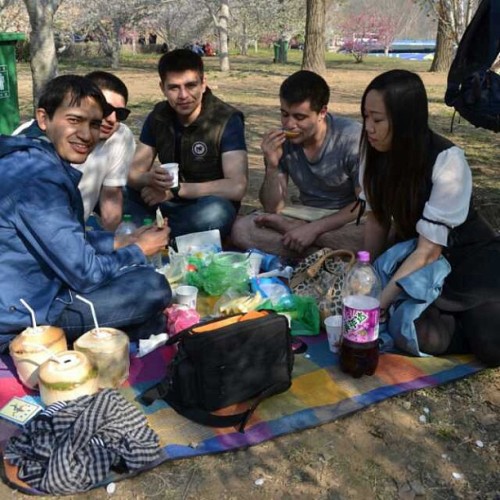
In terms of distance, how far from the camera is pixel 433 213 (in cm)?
296

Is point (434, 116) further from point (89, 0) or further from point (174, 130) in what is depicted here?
point (89, 0)

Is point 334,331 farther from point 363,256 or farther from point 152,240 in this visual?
point 152,240

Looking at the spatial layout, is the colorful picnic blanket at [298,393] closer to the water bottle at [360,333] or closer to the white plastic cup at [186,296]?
the water bottle at [360,333]

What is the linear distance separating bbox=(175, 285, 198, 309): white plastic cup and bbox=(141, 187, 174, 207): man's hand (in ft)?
3.46

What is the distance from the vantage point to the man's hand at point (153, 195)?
434cm

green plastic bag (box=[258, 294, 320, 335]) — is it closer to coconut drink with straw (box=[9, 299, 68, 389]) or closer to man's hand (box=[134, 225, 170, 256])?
man's hand (box=[134, 225, 170, 256])

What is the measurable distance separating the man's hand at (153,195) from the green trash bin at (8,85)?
2.97 metres

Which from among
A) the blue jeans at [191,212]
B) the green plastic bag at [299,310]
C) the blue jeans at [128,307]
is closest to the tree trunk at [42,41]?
the blue jeans at [191,212]

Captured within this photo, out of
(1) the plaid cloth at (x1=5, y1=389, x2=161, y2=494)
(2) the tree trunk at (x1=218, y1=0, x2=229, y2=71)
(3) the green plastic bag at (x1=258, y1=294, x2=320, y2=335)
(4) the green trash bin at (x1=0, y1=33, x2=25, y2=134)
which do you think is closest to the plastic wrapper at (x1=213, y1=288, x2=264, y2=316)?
(3) the green plastic bag at (x1=258, y1=294, x2=320, y2=335)

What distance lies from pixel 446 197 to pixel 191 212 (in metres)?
2.05

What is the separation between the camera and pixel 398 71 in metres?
2.96

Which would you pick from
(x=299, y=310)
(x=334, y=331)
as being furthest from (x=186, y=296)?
(x=334, y=331)

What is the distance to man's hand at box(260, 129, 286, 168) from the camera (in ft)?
13.5

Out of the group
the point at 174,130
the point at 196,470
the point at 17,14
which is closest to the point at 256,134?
the point at 174,130
